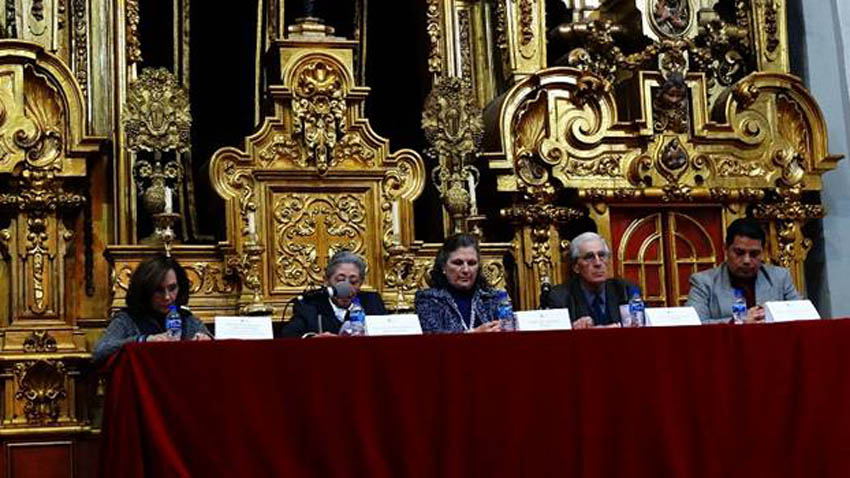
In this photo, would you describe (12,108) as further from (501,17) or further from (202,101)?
(501,17)

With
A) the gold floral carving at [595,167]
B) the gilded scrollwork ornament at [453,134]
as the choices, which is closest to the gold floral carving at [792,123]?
the gold floral carving at [595,167]

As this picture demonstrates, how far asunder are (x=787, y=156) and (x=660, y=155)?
34.0 inches

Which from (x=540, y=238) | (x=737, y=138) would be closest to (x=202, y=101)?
(x=540, y=238)

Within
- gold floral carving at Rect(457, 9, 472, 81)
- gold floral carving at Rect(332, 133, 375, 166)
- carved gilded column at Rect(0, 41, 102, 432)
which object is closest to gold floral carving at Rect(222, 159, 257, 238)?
gold floral carving at Rect(332, 133, 375, 166)

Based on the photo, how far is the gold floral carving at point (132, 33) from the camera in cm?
916

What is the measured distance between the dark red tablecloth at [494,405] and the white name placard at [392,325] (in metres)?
0.34

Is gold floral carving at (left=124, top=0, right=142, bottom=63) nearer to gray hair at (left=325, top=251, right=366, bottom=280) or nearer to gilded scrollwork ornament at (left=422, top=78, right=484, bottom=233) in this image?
gilded scrollwork ornament at (left=422, top=78, right=484, bottom=233)

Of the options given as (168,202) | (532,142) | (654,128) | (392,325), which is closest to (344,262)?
(392,325)

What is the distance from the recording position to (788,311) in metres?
6.70

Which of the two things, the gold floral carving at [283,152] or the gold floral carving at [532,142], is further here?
the gold floral carving at [532,142]

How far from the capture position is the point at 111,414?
578 cm

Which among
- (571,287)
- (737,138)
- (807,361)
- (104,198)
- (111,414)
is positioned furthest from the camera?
(737,138)

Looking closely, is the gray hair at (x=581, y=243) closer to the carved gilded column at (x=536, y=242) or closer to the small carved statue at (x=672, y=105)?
the carved gilded column at (x=536, y=242)

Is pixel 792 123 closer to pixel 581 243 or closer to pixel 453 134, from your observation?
pixel 453 134
